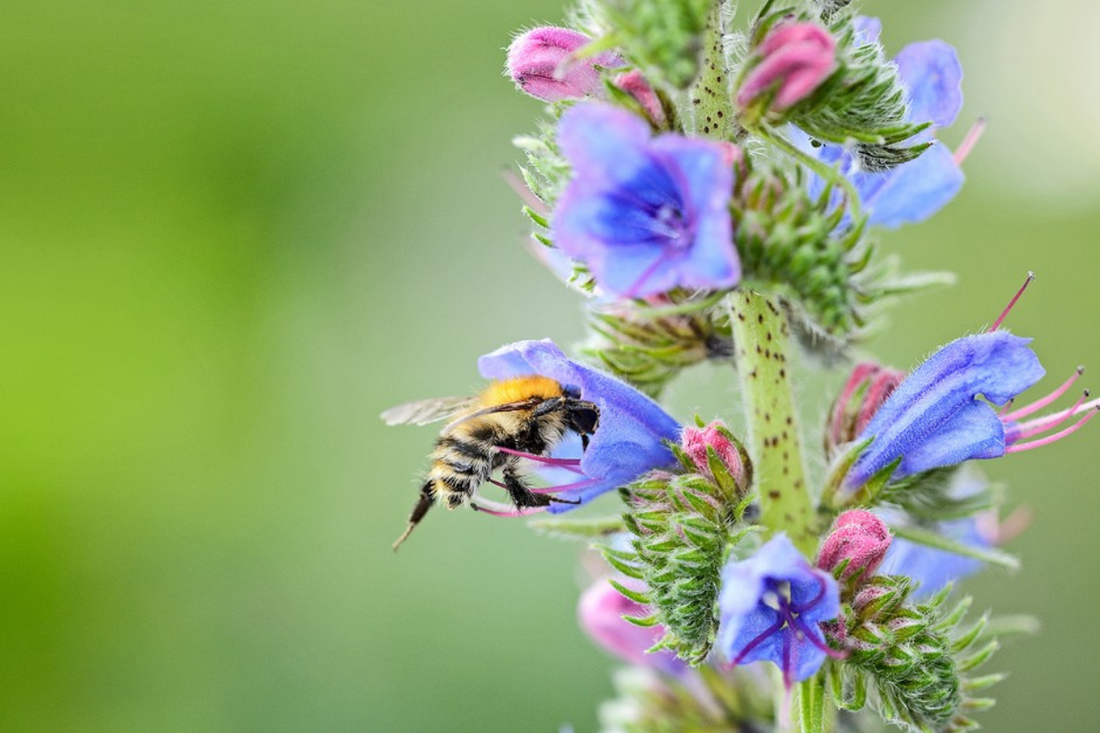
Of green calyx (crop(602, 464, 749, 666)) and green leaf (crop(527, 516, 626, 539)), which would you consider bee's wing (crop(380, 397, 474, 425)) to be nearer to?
green leaf (crop(527, 516, 626, 539))

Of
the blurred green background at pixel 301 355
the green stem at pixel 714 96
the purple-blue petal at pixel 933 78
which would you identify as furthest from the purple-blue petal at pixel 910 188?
the blurred green background at pixel 301 355

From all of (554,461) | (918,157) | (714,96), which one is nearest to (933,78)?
(918,157)

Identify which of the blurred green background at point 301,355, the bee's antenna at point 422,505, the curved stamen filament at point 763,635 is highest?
the curved stamen filament at point 763,635

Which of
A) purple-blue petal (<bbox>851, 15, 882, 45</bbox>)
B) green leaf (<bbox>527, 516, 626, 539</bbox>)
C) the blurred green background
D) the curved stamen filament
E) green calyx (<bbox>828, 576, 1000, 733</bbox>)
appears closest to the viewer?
Result: the curved stamen filament

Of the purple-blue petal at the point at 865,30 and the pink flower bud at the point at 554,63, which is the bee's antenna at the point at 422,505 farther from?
the purple-blue petal at the point at 865,30

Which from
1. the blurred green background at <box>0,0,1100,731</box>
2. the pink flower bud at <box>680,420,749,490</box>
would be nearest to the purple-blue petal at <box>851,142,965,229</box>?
the pink flower bud at <box>680,420,749,490</box>

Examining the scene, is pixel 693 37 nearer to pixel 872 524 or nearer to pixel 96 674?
pixel 872 524

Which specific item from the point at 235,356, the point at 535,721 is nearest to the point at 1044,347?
the point at 535,721
